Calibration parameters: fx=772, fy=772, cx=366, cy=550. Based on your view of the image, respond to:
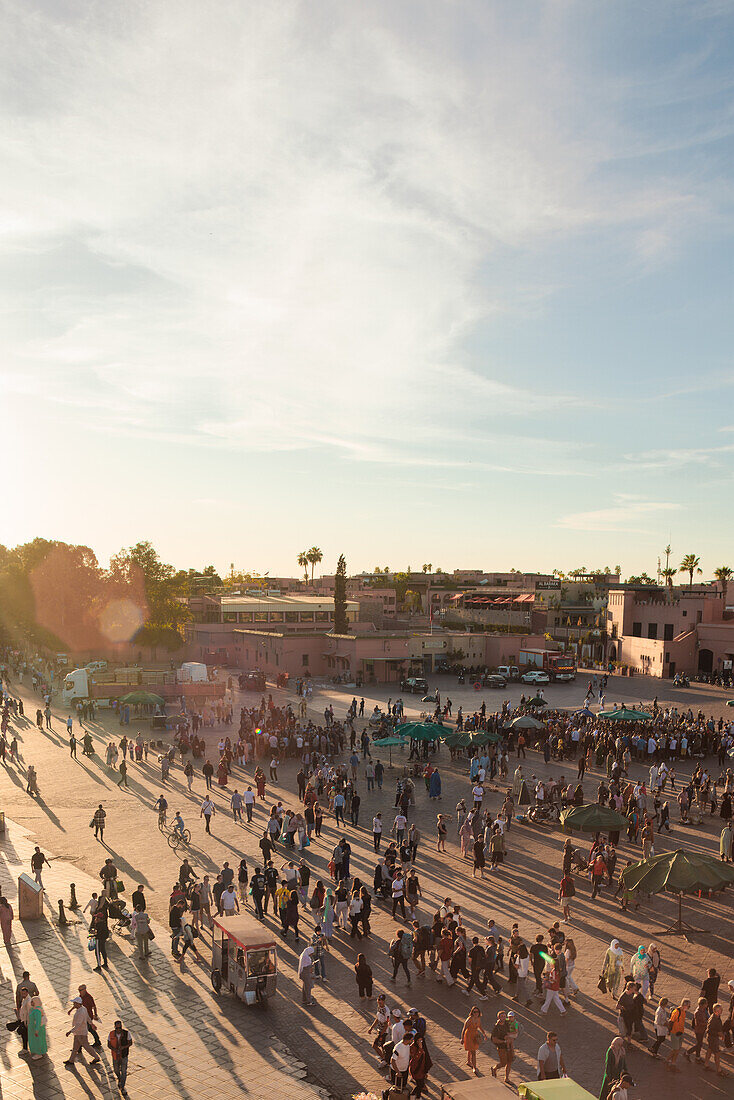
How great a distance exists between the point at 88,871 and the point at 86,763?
12516mm

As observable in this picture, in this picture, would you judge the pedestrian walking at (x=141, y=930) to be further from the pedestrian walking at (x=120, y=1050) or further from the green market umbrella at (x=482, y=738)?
the green market umbrella at (x=482, y=738)

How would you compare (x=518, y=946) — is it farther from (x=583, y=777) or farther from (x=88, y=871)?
(x=583, y=777)

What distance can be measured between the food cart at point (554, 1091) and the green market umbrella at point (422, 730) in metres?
19.0

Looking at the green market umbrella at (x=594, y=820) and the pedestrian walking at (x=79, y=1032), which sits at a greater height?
the green market umbrella at (x=594, y=820)

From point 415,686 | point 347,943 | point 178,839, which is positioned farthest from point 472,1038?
point 415,686

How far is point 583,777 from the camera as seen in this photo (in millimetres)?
29125

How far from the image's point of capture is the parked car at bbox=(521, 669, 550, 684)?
54094 millimetres

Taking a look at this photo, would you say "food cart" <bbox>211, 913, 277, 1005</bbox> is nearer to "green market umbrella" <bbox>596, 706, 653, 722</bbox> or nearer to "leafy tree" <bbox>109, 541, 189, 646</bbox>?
"green market umbrella" <bbox>596, 706, 653, 722</bbox>

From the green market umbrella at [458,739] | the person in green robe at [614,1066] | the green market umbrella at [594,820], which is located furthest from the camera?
the green market umbrella at [458,739]

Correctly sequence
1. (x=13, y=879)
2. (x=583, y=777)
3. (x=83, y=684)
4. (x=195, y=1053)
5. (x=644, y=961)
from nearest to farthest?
(x=195, y=1053) → (x=644, y=961) → (x=13, y=879) → (x=583, y=777) → (x=83, y=684)

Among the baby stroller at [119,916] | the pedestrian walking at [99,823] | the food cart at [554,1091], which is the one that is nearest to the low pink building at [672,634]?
the pedestrian walking at [99,823]

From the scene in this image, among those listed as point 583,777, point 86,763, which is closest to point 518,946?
point 583,777

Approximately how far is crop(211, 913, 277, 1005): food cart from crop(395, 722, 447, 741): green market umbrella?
49.3ft

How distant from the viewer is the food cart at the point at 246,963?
1279 centimetres
